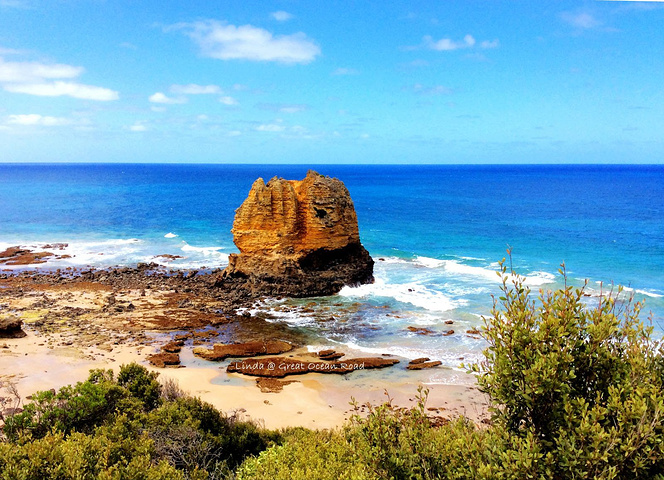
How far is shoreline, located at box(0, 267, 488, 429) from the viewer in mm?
18625

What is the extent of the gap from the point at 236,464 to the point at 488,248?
42.9 meters

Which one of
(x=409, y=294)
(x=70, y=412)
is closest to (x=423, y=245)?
(x=409, y=294)

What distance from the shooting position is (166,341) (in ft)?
82.6

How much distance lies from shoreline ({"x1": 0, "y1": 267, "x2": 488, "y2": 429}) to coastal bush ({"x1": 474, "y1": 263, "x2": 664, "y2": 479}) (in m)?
10.4

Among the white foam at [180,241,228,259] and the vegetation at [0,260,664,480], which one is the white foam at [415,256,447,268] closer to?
the white foam at [180,241,228,259]

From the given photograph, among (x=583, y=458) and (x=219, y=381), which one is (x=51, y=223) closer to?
(x=219, y=381)

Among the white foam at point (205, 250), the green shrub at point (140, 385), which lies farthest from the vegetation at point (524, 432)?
the white foam at point (205, 250)

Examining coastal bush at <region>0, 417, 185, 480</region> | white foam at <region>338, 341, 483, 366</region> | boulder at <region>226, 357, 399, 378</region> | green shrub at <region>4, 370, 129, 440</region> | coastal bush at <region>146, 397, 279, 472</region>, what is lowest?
boulder at <region>226, 357, 399, 378</region>

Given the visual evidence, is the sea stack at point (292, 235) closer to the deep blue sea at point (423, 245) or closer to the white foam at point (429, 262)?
the deep blue sea at point (423, 245)

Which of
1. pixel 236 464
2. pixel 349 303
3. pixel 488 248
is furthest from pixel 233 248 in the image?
pixel 236 464

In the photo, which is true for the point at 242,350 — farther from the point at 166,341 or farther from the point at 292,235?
the point at 292,235

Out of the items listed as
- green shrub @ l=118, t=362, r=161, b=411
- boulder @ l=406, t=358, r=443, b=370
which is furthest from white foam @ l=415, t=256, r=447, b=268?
green shrub @ l=118, t=362, r=161, b=411

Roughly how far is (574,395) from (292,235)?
28351mm

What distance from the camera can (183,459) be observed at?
35.4 feet
